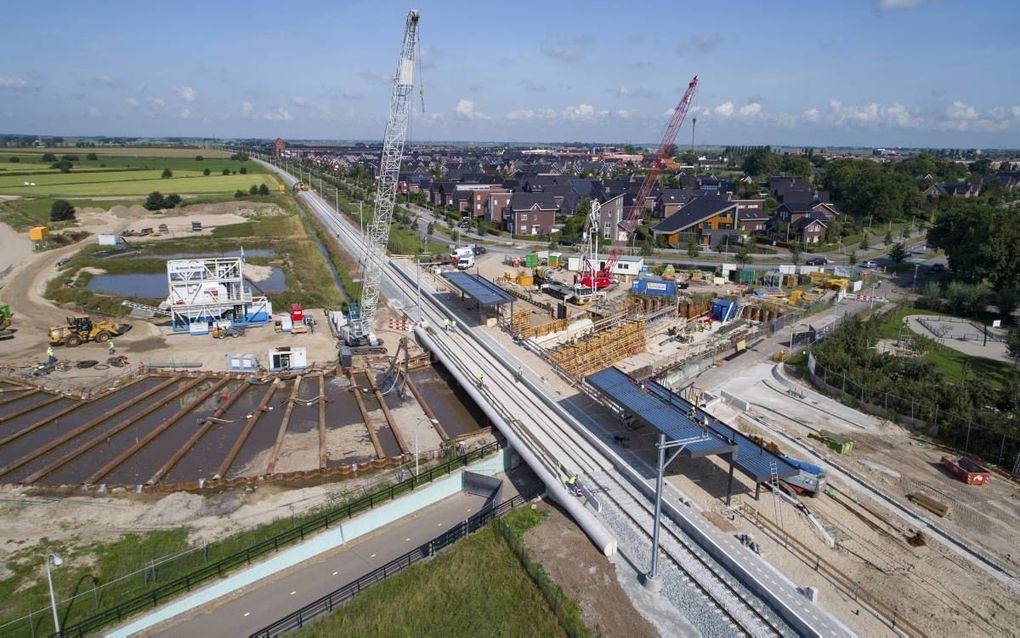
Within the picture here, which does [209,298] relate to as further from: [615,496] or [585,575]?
[585,575]

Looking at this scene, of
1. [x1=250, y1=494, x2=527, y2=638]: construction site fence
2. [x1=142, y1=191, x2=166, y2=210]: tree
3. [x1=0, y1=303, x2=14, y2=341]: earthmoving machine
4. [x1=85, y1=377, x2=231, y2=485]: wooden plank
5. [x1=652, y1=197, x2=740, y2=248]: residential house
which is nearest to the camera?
[x1=250, y1=494, x2=527, y2=638]: construction site fence

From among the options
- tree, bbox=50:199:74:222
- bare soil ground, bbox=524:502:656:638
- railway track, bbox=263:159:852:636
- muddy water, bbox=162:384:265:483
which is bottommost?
muddy water, bbox=162:384:265:483

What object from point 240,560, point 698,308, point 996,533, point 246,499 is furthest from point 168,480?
point 698,308

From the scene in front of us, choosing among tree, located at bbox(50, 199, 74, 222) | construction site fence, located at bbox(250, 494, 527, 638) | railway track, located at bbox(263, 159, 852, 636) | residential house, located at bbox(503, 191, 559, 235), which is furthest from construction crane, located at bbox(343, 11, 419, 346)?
tree, located at bbox(50, 199, 74, 222)

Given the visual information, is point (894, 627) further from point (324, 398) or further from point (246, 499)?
point (324, 398)

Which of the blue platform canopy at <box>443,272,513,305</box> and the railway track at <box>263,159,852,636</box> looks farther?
the blue platform canopy at <box>443,272,513,305</box>

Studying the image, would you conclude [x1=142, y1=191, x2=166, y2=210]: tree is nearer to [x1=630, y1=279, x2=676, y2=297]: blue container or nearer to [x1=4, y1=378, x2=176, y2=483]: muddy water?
[x1=4, y1=378, x2=176, y2=483]: muddy water

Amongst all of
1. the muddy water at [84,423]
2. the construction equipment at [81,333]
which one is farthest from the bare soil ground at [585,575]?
the construction equipment at [81,333]
